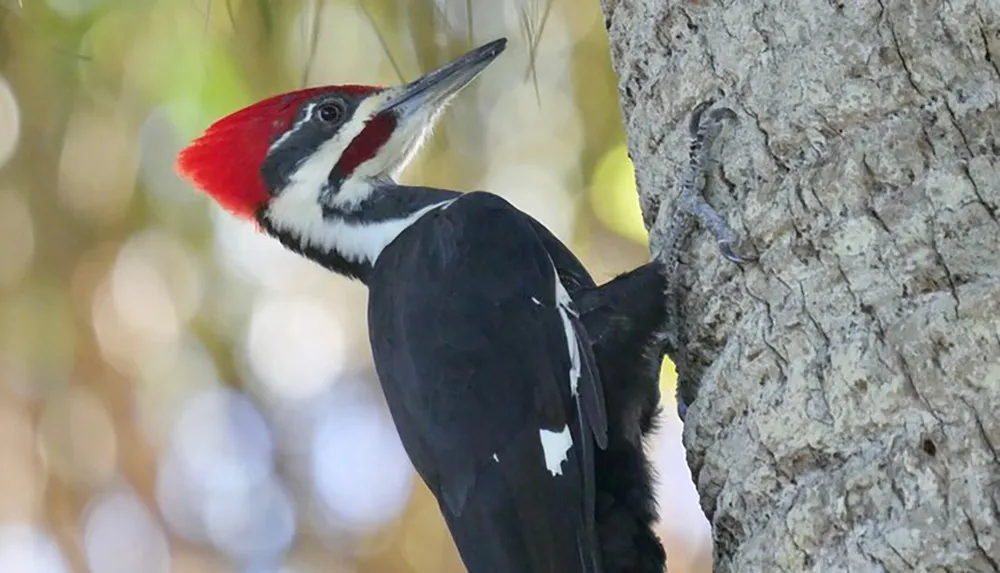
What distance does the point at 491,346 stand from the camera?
2094 millimetres

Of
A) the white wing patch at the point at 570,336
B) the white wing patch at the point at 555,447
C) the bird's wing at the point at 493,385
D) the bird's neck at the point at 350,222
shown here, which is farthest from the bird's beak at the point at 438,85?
the white wing patch at the point at 555,447

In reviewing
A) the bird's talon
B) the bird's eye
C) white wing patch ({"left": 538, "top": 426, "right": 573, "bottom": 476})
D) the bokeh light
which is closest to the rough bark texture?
the bird's talon

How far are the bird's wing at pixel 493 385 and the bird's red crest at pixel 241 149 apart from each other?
0.43 m

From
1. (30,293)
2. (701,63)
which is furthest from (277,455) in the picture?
(701,63)

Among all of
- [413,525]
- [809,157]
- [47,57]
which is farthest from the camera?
[413,525]

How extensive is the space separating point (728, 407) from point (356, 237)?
3.18 feet

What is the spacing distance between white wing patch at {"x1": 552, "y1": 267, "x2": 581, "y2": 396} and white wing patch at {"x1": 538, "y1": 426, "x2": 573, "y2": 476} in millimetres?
77

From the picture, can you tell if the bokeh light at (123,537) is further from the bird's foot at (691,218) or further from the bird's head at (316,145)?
the bird's foot at (691,218)

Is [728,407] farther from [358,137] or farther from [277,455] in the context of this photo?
[277,455]

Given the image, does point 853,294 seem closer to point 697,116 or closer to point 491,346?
point 697,116

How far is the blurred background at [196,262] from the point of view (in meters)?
2.85

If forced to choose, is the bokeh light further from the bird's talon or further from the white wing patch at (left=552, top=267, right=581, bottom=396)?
the bird's talon

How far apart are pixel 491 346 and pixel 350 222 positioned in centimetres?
53

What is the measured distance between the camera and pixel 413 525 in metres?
3.55
